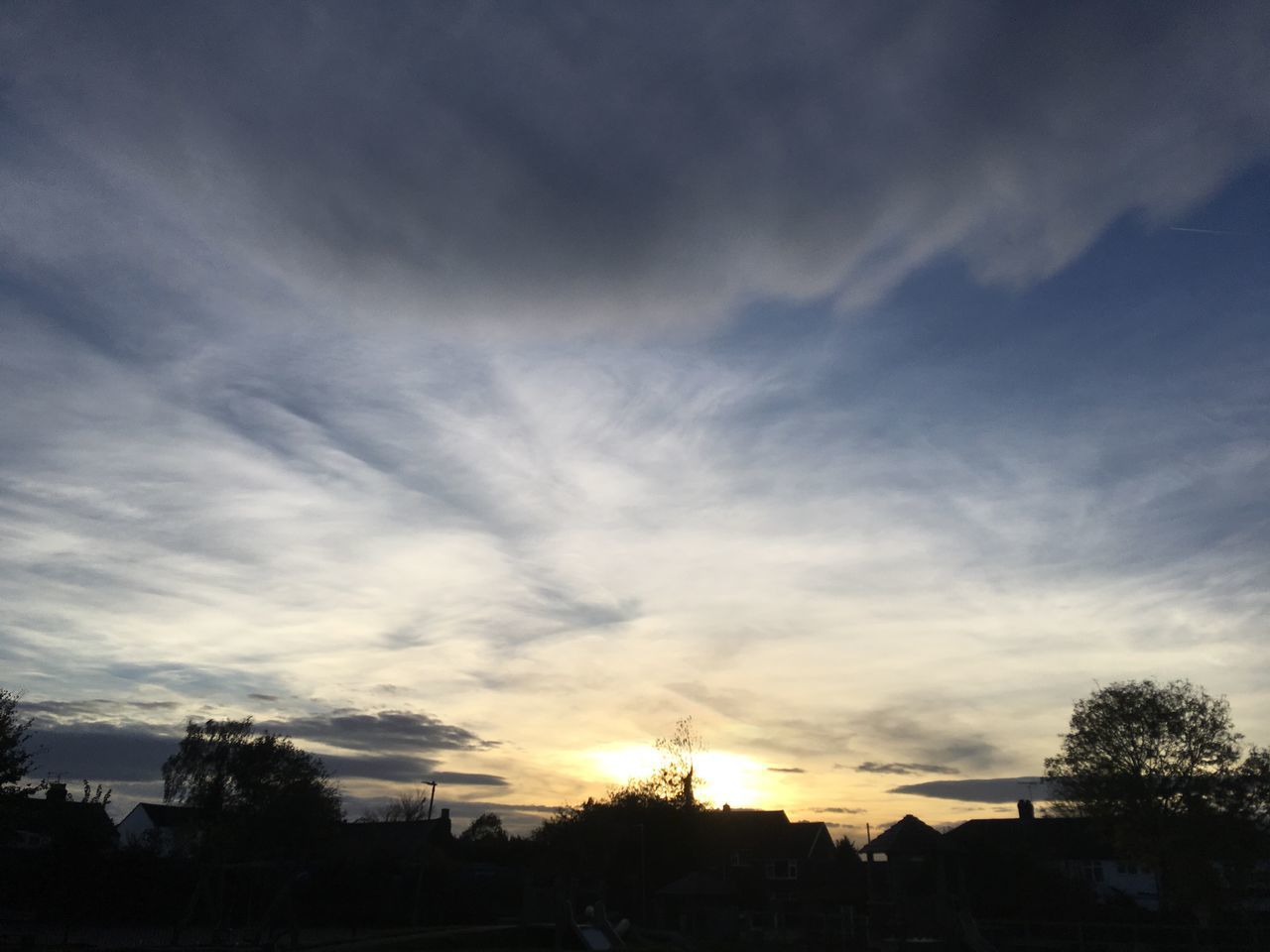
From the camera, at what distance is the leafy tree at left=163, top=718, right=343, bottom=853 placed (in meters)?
53.7

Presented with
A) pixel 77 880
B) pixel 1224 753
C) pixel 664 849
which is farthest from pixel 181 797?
pixel 1224 753

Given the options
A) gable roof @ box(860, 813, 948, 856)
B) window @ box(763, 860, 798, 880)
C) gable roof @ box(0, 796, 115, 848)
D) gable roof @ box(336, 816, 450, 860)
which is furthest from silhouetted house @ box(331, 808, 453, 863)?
gable roof @ box(860, 813, 948, 856)

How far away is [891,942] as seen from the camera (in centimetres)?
3675

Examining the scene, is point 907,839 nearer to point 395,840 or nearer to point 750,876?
point 750,876

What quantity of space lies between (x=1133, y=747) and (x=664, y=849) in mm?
37701

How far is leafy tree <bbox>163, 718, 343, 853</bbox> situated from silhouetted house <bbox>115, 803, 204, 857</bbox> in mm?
1501

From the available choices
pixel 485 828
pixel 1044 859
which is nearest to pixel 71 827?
pixel 1044 859

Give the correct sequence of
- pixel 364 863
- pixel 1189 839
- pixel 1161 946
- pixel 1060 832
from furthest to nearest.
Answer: pixel 1060 832, pixel 364 863, pixel 1189 839, pixel 1161 946

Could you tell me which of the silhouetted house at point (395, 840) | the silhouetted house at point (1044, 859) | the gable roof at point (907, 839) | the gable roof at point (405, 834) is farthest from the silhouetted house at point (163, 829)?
the silhouetted house at point (1044, 859)

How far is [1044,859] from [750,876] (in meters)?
23.9

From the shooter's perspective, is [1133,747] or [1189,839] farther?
[1133,747]

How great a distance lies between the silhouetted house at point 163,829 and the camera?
2174 inches

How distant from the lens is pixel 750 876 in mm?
79750

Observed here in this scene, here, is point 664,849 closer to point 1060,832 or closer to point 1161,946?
point 1060,832
